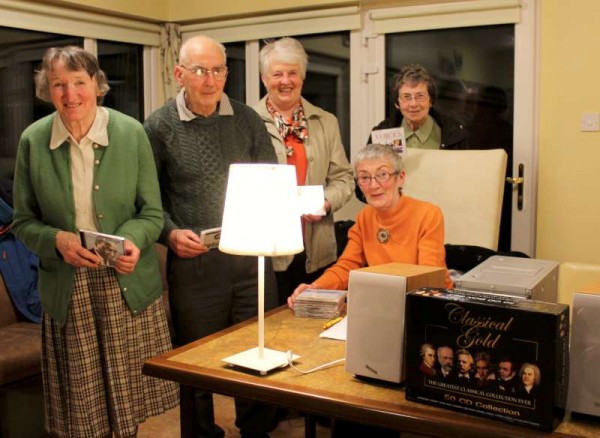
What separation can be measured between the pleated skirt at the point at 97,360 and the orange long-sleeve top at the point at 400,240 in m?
0.64

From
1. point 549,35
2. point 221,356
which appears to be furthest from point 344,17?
point 221,356

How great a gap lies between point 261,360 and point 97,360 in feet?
2.61

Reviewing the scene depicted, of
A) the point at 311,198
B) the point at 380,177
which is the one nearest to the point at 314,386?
the point at 380,177

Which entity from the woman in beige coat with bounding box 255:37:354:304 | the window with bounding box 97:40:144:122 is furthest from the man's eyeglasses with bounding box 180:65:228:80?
the window with bounding box 97:40:144:122

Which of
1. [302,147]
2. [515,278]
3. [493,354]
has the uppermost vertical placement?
[302,147]

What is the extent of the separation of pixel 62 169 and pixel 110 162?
15cm

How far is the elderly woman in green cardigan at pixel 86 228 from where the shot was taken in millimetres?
2148

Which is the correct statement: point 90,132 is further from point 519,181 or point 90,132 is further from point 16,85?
point 519,181

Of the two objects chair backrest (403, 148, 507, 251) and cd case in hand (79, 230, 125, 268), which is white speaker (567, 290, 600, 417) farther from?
chair backrest (403, 148, 507, 251)

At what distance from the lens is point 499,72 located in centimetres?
374

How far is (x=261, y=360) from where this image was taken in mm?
1678

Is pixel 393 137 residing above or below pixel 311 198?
above

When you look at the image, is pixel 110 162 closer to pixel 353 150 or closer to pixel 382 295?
pixel 382 295

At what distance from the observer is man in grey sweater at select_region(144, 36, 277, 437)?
235cm
